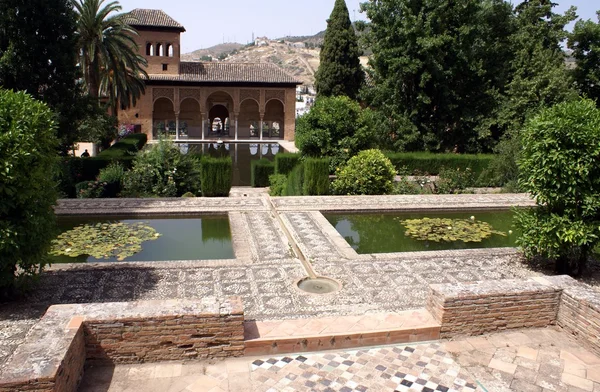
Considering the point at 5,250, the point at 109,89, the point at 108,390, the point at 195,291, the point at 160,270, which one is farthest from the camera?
the point at 109,89

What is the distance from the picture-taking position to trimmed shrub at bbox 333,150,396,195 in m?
13.0

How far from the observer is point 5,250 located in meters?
5.48

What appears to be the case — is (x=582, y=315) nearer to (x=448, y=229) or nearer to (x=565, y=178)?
(x=565, y=178)

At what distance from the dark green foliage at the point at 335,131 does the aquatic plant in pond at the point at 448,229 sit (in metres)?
4.21

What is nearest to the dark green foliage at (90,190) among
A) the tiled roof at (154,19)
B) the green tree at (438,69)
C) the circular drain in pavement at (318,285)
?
the circular drain in pavement at (318,285)

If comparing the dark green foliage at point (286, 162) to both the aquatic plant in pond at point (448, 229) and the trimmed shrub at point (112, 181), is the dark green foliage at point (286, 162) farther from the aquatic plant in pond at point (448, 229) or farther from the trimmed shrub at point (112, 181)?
the aquatic plant in pond at point (448, 229)

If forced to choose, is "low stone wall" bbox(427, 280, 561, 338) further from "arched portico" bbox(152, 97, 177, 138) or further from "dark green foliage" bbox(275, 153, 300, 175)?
"arched portico" bbox(152, 97, 177, 138)

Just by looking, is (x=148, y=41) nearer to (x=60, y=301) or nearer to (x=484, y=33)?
(x=484, y=33)

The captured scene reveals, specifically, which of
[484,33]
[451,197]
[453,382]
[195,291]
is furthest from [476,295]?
[484,33]

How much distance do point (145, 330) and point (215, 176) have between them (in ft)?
28.9

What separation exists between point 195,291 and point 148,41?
29321 millimetres

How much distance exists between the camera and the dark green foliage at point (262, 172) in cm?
1609

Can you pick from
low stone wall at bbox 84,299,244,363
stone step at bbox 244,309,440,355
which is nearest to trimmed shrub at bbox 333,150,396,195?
stone step at bbox 244,309,440,355

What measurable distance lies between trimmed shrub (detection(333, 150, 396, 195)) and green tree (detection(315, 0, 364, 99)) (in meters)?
14.9
